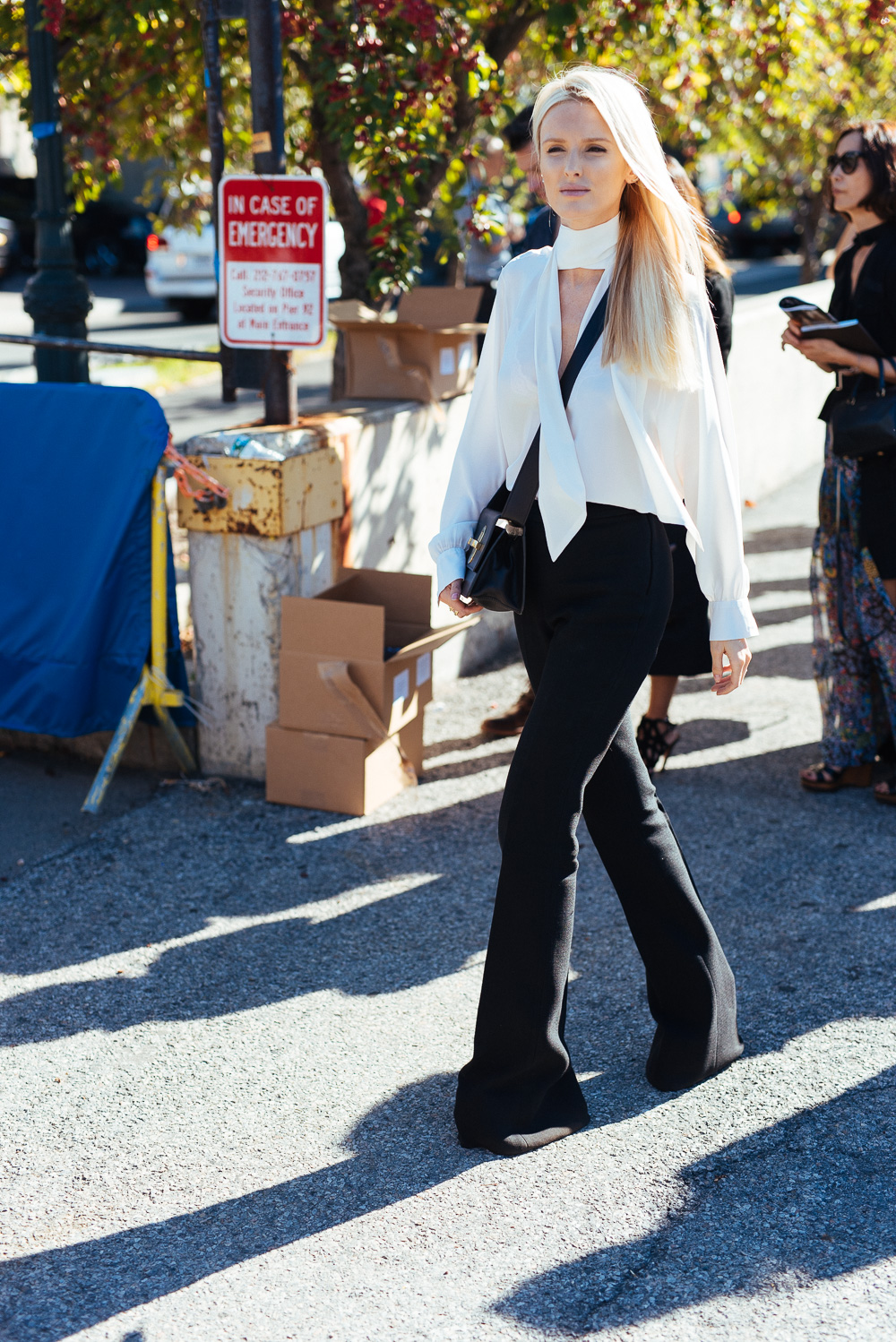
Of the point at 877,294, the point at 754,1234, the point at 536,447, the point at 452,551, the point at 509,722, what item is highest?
the point at 877,294

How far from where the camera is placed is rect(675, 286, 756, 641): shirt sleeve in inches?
103

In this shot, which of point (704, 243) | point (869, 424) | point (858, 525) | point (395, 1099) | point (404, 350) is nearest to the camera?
point (395, 1099)

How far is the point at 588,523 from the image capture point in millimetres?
2600

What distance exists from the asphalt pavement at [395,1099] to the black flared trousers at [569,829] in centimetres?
16

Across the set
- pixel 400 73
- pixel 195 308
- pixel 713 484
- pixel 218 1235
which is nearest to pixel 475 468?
pixel 713 484

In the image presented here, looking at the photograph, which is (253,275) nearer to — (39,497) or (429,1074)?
(39,497)

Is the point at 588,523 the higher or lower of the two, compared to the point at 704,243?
lower

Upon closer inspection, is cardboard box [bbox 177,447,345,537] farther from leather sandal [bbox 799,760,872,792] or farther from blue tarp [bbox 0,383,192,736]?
leather sandal [bbox 799,760,872,792]

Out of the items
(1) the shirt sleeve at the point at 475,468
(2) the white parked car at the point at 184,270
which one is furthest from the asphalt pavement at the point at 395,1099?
(2) the white parked car at the point at 184,270

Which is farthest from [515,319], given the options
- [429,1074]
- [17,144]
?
[17,144]

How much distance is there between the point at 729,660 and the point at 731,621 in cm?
8

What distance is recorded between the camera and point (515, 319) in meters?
2.70

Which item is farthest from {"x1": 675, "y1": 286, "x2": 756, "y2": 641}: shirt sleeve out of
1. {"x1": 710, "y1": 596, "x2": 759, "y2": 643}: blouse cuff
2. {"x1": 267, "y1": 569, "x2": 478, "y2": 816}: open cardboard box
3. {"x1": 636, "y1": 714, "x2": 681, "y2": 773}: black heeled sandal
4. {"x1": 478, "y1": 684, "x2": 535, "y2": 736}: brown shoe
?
{"x1": 478, "y1": 684, "x2": 535, "y2": 736}: brown shoe

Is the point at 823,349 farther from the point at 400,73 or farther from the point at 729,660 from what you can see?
the point at 400,73
